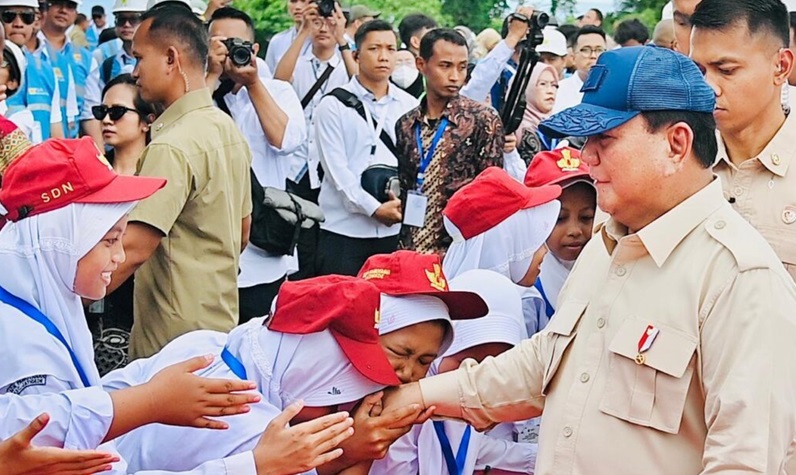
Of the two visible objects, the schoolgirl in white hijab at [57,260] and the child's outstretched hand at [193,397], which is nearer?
the child's outstretched hand at [193,397]

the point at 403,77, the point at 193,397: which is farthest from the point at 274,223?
the point at 403,77

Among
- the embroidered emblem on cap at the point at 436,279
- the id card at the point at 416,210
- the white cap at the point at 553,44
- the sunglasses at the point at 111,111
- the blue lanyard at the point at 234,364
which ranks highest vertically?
the sunglasses at the point at 111,111

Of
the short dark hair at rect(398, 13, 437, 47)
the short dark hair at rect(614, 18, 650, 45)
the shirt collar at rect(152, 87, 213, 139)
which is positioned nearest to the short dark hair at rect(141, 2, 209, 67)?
the shirt collar at rect(152, 87, 213, 139)

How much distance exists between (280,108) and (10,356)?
3.31 m

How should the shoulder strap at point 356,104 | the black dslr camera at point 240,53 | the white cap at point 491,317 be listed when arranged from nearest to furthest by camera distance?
the white cap at point 491,317
the black dslr camera at point 240,53
the shoulder strap at point 356,104

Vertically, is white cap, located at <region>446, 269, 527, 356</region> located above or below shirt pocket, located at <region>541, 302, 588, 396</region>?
below

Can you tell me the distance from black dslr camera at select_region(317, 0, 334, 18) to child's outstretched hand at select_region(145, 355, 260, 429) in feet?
15.6

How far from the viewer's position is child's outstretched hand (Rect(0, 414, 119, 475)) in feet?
7.45

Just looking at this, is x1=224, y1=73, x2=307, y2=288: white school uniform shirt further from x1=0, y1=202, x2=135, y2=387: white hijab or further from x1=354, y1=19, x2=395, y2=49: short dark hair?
x1=0, y1=202, x2=135, y2=387: white hijab

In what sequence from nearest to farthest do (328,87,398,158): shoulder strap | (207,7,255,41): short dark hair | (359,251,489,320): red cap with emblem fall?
1. (359,251,489,320): red cap with emblem
2. (207,7,255,41): short dark hair
3. (328,87,398,158): shoulder strap

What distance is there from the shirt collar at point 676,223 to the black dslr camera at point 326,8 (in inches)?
197

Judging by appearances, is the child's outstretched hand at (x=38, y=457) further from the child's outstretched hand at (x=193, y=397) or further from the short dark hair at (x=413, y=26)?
the short dark hair at (x=413, y=26)

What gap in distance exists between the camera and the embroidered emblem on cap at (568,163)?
163 inches

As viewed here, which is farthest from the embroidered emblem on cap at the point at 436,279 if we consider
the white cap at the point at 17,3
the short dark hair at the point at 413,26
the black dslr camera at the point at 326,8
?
the short dark hair at the point at 413,26
